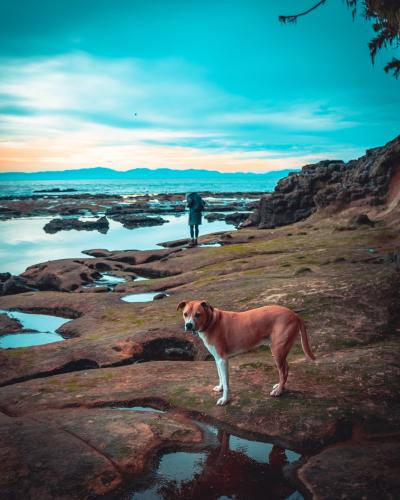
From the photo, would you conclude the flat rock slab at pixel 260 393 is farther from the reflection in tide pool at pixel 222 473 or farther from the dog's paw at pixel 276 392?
the reflection in tide pool at pixel 222 473

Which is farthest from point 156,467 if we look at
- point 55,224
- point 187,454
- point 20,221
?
point 20,221

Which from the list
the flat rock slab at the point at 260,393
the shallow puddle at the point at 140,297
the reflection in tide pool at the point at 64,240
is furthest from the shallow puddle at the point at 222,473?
the reflection in tide pool at the point at 64,240

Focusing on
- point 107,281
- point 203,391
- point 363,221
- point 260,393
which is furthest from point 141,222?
point 260,393

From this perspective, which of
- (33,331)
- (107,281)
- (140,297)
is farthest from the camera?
(107,281)

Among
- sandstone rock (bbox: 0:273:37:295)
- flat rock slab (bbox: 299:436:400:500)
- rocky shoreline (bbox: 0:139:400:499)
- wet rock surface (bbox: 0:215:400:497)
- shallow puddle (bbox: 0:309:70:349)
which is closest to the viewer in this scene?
flat rock slab (bbox: 299:436:400:500)

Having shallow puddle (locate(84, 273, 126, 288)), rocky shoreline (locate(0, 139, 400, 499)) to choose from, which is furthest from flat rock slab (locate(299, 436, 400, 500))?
shallow puddle (locate(84, 273, 126, 288))

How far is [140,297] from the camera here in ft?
72.4

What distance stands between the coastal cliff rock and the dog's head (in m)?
29.2

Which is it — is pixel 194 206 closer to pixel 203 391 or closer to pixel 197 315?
pixel 203 391

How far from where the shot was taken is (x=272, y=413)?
837 cm

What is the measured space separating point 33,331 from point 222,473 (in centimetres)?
1270

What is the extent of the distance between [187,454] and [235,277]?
1322cm

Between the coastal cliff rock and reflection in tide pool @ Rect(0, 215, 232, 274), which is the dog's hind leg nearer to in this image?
reflection in tide pool @ Rect(0, 215, 232, 274)

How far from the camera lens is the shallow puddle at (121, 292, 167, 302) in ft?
70.7
